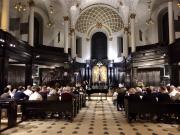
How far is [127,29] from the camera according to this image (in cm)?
2936

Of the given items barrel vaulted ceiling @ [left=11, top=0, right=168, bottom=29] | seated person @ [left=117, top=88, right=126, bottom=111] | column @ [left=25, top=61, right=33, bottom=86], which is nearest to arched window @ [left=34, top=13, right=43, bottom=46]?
barrel vaulted ceiling @ [left=11, top=0, right=168, bottom=29]

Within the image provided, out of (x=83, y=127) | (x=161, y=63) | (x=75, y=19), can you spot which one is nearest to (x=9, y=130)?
(x=83, y=127)

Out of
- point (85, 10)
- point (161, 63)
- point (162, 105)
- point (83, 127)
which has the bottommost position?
point (83, 127)

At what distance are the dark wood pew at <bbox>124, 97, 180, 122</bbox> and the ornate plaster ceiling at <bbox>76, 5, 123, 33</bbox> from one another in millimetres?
22911

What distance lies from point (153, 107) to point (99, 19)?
24764mm

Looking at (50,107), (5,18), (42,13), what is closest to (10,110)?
(50,107)

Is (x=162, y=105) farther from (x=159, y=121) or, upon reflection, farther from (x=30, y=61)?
(x=30, y=61)

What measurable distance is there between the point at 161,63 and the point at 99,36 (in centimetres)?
1526

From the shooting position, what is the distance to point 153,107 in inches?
366

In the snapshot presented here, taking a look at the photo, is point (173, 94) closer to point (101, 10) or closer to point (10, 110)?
point (10, 110)

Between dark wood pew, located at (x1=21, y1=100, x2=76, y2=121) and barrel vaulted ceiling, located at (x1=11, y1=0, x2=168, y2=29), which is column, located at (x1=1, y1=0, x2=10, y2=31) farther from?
dark wood pew, located at (x1=21, y1=100, x2=76, y2=121)

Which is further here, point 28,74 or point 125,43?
point 125,43

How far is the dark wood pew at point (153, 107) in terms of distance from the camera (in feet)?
30.0

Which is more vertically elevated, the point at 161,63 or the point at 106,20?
the point at 106,20
